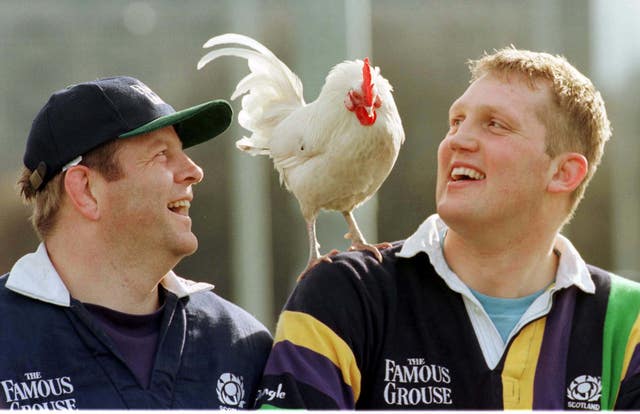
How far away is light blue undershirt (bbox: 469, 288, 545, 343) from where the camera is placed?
2.94 m

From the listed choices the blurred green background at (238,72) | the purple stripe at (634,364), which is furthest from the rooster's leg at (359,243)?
the blurred green background at (238,72)

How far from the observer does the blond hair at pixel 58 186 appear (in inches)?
114

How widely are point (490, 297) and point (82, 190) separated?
1171 mm

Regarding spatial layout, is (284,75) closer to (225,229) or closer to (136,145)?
(136,145)

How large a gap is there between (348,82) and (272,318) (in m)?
3.12

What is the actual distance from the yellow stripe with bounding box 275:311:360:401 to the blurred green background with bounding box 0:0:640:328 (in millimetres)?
3230

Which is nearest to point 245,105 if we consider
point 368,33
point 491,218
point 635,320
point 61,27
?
point 491,218

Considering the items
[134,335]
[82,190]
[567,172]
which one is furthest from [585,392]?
[82,190]

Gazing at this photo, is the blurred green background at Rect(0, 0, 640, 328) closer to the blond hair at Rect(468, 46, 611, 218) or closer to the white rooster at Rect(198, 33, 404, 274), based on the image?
the white rooster at Rect(198, 33, 404, 274)

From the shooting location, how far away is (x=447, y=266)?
3010 mm

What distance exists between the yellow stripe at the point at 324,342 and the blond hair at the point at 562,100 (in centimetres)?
82

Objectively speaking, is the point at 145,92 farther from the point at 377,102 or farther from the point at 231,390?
the point at 231,390

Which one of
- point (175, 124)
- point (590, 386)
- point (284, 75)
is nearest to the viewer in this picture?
point (590, 386)

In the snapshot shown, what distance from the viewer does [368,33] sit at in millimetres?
6207
